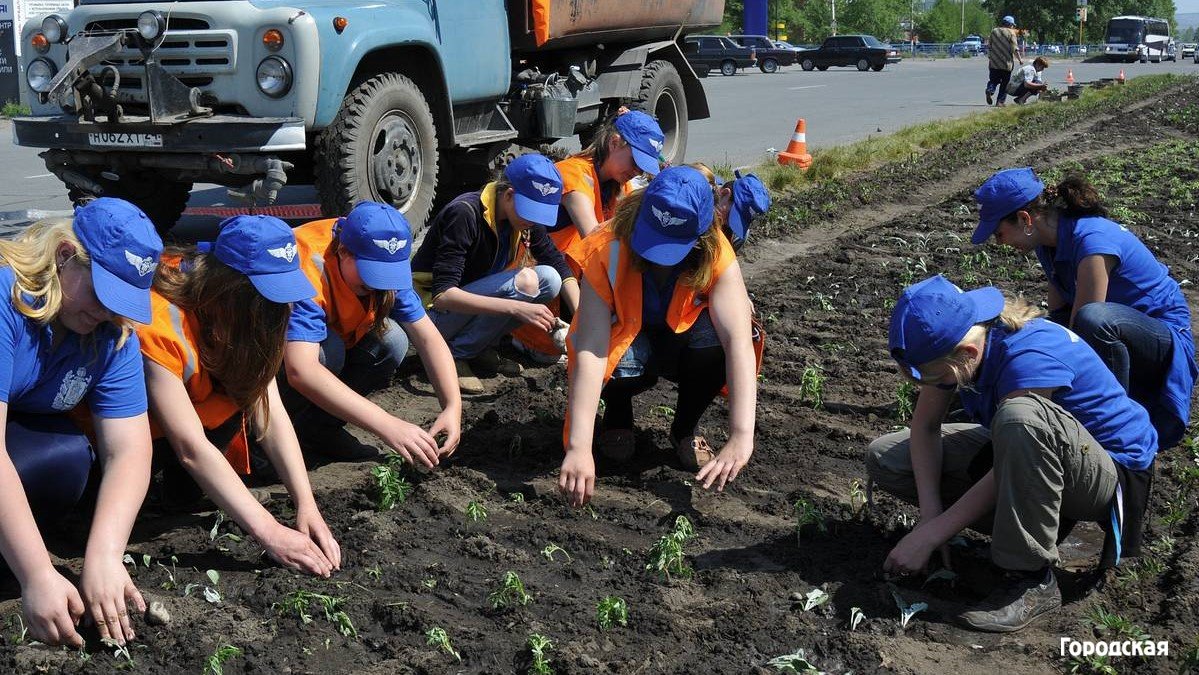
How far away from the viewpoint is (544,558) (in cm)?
369

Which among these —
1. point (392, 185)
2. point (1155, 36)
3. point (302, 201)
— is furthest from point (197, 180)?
point (1155, 36)

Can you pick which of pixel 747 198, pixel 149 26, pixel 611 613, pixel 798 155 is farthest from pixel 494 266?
pixel 798 155

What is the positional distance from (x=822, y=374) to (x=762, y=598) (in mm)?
2179

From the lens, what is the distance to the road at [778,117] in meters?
9.77

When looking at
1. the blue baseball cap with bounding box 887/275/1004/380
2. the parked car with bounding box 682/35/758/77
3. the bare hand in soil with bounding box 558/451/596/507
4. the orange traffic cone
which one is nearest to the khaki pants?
the blue baseball cap with bounding box 887/275/1004/380

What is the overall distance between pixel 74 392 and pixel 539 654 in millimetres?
1398

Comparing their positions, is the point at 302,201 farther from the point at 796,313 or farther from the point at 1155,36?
the point at 1155,36

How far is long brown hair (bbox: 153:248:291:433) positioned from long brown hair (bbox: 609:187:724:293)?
1.16m

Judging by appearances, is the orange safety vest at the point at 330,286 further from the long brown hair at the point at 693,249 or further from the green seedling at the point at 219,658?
the green seedling at the point at 219,658

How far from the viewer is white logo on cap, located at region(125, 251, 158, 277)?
2812 mm

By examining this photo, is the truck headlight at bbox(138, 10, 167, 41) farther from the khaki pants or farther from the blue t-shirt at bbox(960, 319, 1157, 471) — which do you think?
the khaki pants

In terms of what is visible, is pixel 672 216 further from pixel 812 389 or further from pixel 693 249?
pixel 812 389

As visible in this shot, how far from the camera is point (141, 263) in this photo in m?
2.83

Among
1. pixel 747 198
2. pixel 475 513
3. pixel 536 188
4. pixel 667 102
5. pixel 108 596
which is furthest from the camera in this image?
pixel 667 102
